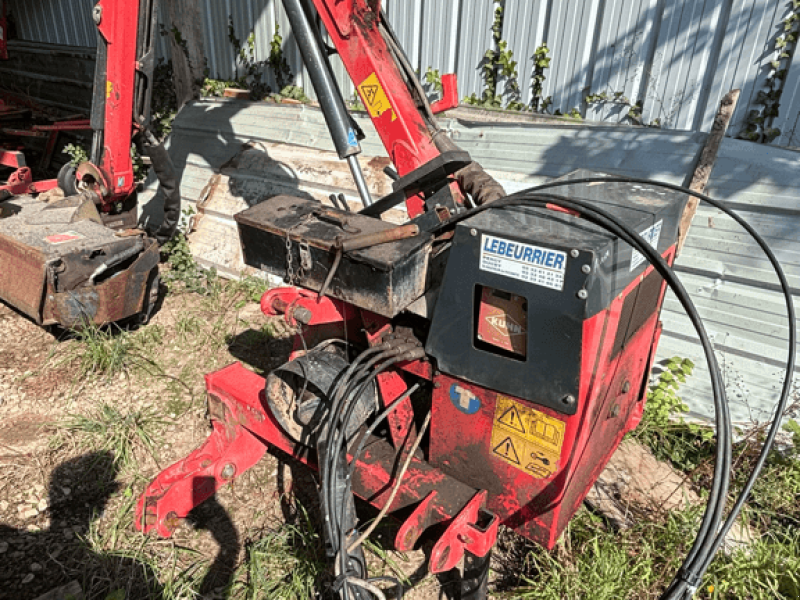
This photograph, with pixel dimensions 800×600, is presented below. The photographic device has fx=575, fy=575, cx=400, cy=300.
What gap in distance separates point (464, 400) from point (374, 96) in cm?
162

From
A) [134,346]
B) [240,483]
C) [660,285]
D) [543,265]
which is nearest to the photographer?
[543,265]

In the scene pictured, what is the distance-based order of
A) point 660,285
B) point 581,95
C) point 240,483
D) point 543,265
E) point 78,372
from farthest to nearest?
point 581,95
point 78,372
point 240,483
point 660,285
point 543,265

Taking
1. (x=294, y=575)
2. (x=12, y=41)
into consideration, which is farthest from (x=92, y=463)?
(x=12, y=41)

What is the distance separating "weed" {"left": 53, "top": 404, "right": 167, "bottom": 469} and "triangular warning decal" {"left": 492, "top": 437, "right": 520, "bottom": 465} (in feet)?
6.94

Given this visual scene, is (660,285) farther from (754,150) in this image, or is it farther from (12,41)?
(12,41)

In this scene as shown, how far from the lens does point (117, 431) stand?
10.6ft

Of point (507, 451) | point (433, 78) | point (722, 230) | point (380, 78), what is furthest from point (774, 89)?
point (507, 451)

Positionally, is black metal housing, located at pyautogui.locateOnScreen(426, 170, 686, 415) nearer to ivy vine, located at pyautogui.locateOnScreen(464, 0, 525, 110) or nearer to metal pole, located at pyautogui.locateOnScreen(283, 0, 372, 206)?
metal pole, located at pyautogui.locateOnScreen(283, 0, 372, 206)

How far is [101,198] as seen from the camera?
14.5 ft

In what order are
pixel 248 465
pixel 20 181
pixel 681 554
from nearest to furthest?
pixel 681 554 < pixel 248 465 < pixel 20 181

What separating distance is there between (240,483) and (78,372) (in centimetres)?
153

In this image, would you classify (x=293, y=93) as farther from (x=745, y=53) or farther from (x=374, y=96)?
(x=745, y=53)

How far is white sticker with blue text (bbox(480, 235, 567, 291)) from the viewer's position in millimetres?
1636

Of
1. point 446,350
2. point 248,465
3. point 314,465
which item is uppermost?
point 446,350
